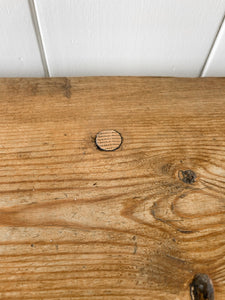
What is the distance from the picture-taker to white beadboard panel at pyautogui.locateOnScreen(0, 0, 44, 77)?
57 centimetres

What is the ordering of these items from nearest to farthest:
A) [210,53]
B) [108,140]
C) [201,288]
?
[201,288] < [108,140] < [210,53]

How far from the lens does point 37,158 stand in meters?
0.52

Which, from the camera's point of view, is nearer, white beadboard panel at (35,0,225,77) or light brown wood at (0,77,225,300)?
light brown wood at (0,77,225,300)

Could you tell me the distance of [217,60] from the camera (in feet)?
2.32

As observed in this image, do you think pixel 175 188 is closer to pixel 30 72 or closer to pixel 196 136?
pixel 196 136

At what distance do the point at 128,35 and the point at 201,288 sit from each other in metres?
0.52

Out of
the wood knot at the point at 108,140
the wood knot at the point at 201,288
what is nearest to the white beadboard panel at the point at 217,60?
the wood knot at the point at 108,140

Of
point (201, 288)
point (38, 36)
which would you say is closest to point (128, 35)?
point (38, 36)

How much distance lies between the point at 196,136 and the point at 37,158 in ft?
1.03

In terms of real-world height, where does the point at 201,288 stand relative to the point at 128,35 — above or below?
below

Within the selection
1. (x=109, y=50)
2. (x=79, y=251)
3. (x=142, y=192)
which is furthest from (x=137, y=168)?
(x=109, y=50)

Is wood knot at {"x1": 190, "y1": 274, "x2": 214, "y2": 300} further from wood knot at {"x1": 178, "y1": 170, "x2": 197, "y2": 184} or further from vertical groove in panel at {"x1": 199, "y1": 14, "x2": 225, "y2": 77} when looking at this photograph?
vertical groove in panel at {"x1": 199, "y1": 14, "x2": 225, "y2": 77}

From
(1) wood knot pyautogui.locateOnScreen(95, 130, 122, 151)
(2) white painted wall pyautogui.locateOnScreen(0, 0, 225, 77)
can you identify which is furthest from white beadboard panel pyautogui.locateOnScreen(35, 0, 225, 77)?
(1) wood knot pyautogui.locateOnScreen(95, 130, 122, 151)

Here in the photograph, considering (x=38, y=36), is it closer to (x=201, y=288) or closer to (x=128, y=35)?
(x=128, y=35)
